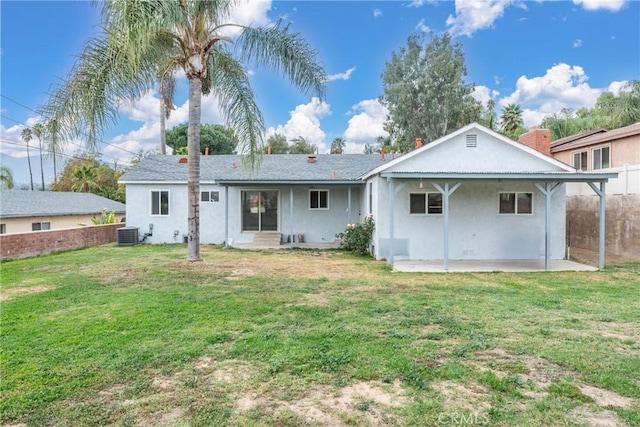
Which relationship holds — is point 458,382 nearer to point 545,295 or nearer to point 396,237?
point 545,295

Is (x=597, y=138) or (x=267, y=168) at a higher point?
(x=597, y=138)

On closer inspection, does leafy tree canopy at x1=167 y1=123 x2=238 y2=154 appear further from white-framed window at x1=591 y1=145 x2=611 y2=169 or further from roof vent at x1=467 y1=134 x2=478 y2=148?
white-framed window at x1=591 y1=145 x2=611 y2=169

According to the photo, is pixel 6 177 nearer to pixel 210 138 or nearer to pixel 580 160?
pixel 210 138

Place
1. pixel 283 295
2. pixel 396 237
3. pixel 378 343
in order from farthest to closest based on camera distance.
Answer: pixel 396 237
pixel 283 295
pixel 378 343

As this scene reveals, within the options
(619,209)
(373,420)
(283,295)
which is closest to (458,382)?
(373,420)

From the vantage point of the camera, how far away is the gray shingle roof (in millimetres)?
16625

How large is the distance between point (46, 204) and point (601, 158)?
88.0 feet

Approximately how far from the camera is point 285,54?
1072 cm

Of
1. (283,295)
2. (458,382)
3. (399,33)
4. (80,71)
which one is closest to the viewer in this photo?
(458,382)

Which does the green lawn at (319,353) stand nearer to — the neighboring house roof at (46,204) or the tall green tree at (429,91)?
the neighboring house roof at (46,204)

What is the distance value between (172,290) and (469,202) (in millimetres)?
9291

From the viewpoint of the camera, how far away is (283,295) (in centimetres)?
732

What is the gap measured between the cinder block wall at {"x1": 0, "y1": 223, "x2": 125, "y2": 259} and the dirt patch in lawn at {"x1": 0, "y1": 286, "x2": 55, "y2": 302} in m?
5.66

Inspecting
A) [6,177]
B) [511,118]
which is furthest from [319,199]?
[6,177]
